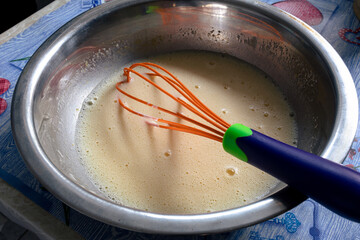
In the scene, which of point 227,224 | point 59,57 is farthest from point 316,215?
point 59,57

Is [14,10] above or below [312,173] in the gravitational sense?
below

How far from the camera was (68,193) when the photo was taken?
1.78 feet

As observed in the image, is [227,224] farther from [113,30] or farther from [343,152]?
[113,30]

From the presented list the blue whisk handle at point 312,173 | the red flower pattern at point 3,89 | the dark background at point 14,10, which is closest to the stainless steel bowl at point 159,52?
the blue whisk handle at point 312,173

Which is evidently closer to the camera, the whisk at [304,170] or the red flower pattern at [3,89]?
the whisk at [304,170]

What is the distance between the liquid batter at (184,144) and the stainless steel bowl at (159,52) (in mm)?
36

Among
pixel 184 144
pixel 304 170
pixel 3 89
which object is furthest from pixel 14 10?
pixel 304 170

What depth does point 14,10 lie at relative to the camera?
167cm

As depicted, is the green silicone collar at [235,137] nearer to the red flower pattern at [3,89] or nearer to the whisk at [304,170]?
the whisk at [304,170]

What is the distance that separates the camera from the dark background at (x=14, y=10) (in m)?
1.65

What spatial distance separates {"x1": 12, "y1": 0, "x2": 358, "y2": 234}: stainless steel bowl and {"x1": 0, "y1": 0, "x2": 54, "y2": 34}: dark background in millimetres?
920

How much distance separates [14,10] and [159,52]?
1.05 metres

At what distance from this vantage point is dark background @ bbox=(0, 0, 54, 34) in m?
1.65

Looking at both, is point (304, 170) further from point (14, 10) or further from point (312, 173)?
point (14, 10)
